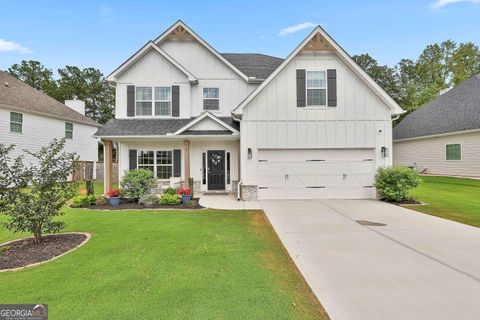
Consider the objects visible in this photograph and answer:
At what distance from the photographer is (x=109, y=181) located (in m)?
12.6

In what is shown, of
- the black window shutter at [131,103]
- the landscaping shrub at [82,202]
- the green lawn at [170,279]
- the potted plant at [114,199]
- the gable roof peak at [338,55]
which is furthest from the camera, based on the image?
the black window shutter at [131,103]

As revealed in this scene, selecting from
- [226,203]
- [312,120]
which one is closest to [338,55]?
[312,120]

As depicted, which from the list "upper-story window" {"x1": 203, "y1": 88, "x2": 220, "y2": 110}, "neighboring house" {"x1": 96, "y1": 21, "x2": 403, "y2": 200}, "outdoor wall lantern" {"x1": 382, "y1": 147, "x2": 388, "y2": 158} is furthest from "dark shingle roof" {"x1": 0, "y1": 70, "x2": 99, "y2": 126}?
"outdoor wall lantern" {"x1": 382, "y1": 147, "x2": 388, "y2": 158}

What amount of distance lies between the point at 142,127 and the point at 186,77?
11.4 feet

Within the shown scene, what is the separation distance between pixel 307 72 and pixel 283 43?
15.2 m

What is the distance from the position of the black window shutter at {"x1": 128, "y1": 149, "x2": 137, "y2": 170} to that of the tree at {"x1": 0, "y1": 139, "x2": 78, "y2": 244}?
767cm

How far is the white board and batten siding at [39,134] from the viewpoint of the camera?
53.6 ft

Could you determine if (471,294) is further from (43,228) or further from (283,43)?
(283,43)

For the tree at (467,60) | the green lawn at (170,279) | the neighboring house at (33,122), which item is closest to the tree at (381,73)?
the tree at (467,60)

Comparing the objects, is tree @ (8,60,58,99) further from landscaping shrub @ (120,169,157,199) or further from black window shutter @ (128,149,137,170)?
landscaping shrub @ (120,169,157,199)

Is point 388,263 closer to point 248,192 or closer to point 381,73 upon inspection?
point 248,192

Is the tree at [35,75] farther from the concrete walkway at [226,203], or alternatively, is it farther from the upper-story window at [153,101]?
the concrete walkway at [226,203]

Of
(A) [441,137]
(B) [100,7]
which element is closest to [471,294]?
(A) [441,137]

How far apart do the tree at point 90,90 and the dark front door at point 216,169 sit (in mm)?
32342
